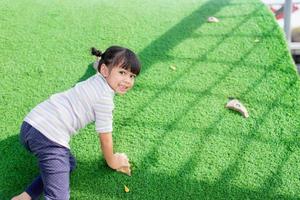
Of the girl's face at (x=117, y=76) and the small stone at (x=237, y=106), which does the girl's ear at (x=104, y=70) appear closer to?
the girl's face at (x=117, y=76)

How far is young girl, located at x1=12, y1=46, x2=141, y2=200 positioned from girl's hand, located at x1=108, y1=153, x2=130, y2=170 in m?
0.27

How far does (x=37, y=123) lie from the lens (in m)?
2.66

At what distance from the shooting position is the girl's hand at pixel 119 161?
302 centimetres

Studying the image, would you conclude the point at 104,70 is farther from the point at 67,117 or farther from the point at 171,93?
the point at 171,93

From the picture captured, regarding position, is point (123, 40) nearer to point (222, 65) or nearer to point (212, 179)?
point (222, 65)

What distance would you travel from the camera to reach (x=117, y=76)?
8.87 ft

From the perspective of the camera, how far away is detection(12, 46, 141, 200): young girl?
264 centimetres

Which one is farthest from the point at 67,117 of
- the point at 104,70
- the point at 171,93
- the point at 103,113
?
the point at 171,93

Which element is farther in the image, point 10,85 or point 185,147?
point 10,85

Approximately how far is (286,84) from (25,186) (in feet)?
7.21

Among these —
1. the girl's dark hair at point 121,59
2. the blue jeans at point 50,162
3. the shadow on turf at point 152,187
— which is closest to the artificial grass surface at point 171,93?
the shadow on turf at point 152,187

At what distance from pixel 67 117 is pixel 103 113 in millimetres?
206

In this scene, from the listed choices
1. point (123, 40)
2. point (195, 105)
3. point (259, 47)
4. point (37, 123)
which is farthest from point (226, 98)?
point (37, 123)

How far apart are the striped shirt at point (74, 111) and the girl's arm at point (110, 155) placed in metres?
0.06
